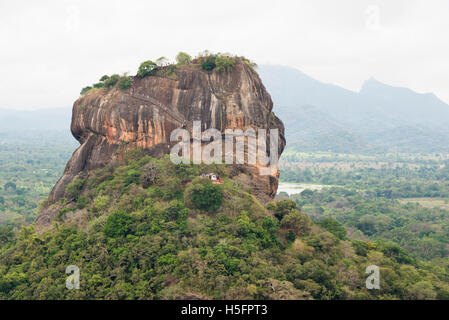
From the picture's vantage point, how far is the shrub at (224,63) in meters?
26.5

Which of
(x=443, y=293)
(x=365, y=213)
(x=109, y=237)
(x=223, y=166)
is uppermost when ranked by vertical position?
(x=223, y=166)

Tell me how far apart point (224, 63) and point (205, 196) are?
10280 mm

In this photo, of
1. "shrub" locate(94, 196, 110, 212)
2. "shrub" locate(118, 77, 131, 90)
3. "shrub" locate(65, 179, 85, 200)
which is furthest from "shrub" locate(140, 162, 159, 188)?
"shrub" locate(118, 77, 131, 90)

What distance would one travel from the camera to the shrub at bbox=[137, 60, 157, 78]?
28.0 m

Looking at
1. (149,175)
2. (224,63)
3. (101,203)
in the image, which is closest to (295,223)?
(149,175)

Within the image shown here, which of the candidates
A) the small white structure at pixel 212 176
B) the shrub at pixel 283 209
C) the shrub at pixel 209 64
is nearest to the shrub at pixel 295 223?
the shrub at pixel 283 209

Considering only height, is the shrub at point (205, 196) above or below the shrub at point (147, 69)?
below

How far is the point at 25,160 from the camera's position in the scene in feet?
405

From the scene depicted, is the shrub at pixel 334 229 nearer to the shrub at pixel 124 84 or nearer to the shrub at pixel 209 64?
the shrub at pixel 209 64

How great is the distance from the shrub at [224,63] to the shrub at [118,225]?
12343mm

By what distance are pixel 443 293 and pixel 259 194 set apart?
1154 cm

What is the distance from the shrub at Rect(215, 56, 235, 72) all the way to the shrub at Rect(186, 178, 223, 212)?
9.36 meters
